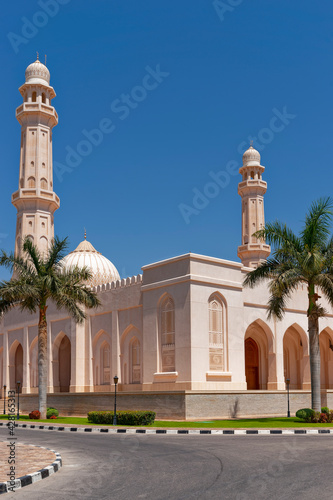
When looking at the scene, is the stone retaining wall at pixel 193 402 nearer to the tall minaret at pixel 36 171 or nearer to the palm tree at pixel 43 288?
the palm tree at pixel 43 288

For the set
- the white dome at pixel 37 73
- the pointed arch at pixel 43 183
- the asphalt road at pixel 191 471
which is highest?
the white dome at pixel 37 73

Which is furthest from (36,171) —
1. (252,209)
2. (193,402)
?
(193,402)

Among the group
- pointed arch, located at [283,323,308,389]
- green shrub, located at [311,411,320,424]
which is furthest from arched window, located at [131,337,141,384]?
green shrub, located at [311,411,320,424]

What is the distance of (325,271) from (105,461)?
14.0m

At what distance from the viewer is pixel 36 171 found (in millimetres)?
41219

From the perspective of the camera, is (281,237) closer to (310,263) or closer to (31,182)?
(310,263)

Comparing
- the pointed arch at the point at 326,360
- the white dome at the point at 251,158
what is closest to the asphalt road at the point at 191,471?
the pointed arch at the point at 326,360

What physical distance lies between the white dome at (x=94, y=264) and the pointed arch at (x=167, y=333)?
12.7m

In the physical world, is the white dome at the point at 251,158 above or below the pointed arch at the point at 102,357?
above

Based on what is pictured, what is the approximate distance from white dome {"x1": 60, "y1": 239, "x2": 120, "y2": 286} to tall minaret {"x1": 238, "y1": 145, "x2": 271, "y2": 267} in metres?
10.6

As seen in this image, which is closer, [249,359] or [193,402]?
[193,402]

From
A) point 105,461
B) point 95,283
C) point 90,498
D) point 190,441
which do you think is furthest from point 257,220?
point 90,498

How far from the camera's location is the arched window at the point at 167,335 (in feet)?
95.5

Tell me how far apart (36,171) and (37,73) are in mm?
7425
